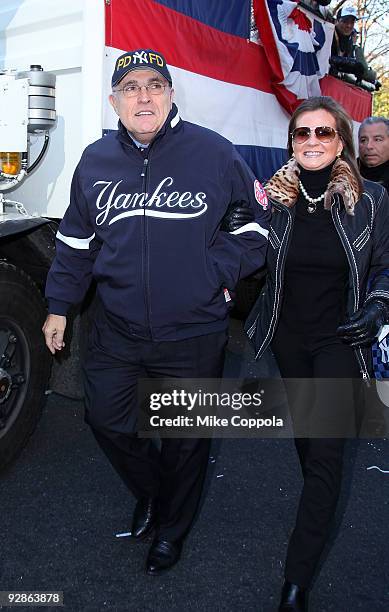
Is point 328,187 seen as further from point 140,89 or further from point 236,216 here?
point 140,89

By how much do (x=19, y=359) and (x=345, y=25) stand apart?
4208 millimetres

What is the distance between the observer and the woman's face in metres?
2.58

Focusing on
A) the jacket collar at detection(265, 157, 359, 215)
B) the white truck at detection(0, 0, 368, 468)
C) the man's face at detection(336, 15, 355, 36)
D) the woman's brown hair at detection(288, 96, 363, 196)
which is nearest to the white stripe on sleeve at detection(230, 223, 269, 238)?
the jacket collar at detection(265, 157, 359, 215)

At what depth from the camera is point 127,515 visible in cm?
314

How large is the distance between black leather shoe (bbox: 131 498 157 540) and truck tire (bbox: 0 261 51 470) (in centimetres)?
81

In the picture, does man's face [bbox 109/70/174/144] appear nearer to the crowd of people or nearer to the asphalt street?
the crowd of people

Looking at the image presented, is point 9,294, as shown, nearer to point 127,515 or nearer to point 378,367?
point 127,515

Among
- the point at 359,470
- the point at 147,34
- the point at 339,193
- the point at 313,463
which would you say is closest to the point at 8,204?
the point at 147,34

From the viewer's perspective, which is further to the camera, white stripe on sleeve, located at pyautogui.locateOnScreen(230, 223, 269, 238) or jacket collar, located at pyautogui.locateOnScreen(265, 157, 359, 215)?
white stripe on sleeve, located at pyautogui.locateOnScreen(230, 223, 269, 238)

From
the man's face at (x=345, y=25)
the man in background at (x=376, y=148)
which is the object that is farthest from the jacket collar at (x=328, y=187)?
the man's face at (x=345, y=25)

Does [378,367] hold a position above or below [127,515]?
above

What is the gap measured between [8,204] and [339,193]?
5.68 feet

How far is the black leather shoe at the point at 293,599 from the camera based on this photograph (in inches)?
94.3

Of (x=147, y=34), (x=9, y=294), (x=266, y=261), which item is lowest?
(x=9, y=294)
